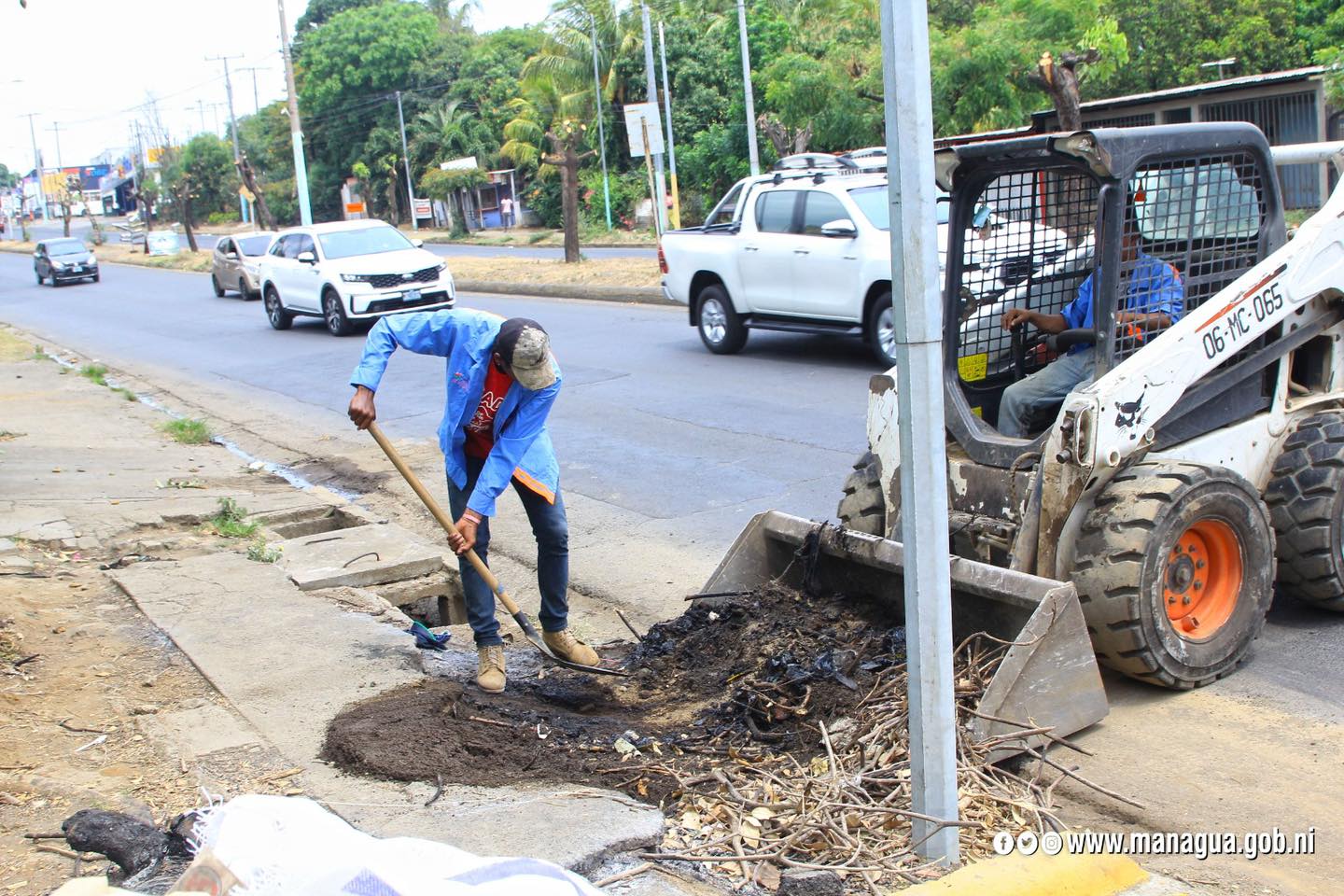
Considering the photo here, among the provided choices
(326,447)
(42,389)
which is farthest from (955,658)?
(42,389)

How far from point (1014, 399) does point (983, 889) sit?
2.56m

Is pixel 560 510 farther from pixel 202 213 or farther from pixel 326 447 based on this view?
pixel 202 213

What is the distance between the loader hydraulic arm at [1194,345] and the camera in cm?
462

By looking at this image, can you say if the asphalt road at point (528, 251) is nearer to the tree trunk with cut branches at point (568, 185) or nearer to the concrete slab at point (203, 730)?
the tree trunk with cut branches at point (568, 185)

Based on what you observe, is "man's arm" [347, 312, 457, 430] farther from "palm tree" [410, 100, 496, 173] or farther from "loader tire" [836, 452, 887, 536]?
"palm tree" [410, 100, 496, 173]

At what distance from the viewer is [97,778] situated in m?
4.25

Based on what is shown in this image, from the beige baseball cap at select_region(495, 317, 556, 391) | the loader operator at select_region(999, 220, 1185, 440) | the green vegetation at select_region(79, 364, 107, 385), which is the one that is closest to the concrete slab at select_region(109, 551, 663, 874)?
the beige baseball cap at select_region(495, 317, 556, 391)

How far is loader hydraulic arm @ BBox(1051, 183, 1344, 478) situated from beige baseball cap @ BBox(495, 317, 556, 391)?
1.95 meters

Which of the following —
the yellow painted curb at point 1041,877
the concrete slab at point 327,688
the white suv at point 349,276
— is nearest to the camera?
the yellow painted curb at point 1041,877

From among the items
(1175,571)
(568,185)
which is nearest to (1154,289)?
(1175,571)

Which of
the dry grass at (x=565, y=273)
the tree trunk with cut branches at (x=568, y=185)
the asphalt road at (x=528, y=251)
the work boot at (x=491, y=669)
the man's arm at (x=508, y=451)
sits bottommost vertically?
the work boot at (x=491, y=669)

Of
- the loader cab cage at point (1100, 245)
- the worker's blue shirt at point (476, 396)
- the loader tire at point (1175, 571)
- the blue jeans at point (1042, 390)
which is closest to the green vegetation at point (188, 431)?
the worker's blue shirt at point (476, 396)

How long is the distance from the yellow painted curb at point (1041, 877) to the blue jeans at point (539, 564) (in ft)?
7.95

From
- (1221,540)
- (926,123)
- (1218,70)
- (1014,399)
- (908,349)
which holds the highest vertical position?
(1218,70)
